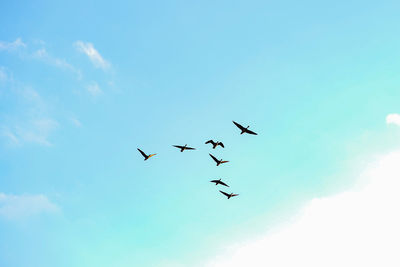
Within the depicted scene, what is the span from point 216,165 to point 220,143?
7.14 metres

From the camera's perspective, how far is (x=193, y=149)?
91625 millimetres

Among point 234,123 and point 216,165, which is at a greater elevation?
point 234,123

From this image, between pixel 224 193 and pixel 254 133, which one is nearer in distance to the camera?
pixel 254 133

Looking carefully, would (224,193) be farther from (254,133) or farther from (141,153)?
(141,153)

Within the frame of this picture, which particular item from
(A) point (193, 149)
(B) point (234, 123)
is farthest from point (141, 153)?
(B) point (234, 123)

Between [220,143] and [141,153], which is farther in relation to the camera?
[220,143]

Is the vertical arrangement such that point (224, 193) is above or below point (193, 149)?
below

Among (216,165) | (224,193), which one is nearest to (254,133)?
(216,165)

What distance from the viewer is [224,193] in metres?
98.7

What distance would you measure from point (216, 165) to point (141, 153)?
2300 centimetres

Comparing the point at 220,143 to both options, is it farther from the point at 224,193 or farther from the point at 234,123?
the point at 224,193

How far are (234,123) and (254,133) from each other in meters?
6.95

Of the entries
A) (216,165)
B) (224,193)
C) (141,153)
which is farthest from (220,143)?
(141,153)

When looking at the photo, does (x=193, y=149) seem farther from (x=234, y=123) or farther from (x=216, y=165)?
(x=234, y=123)
